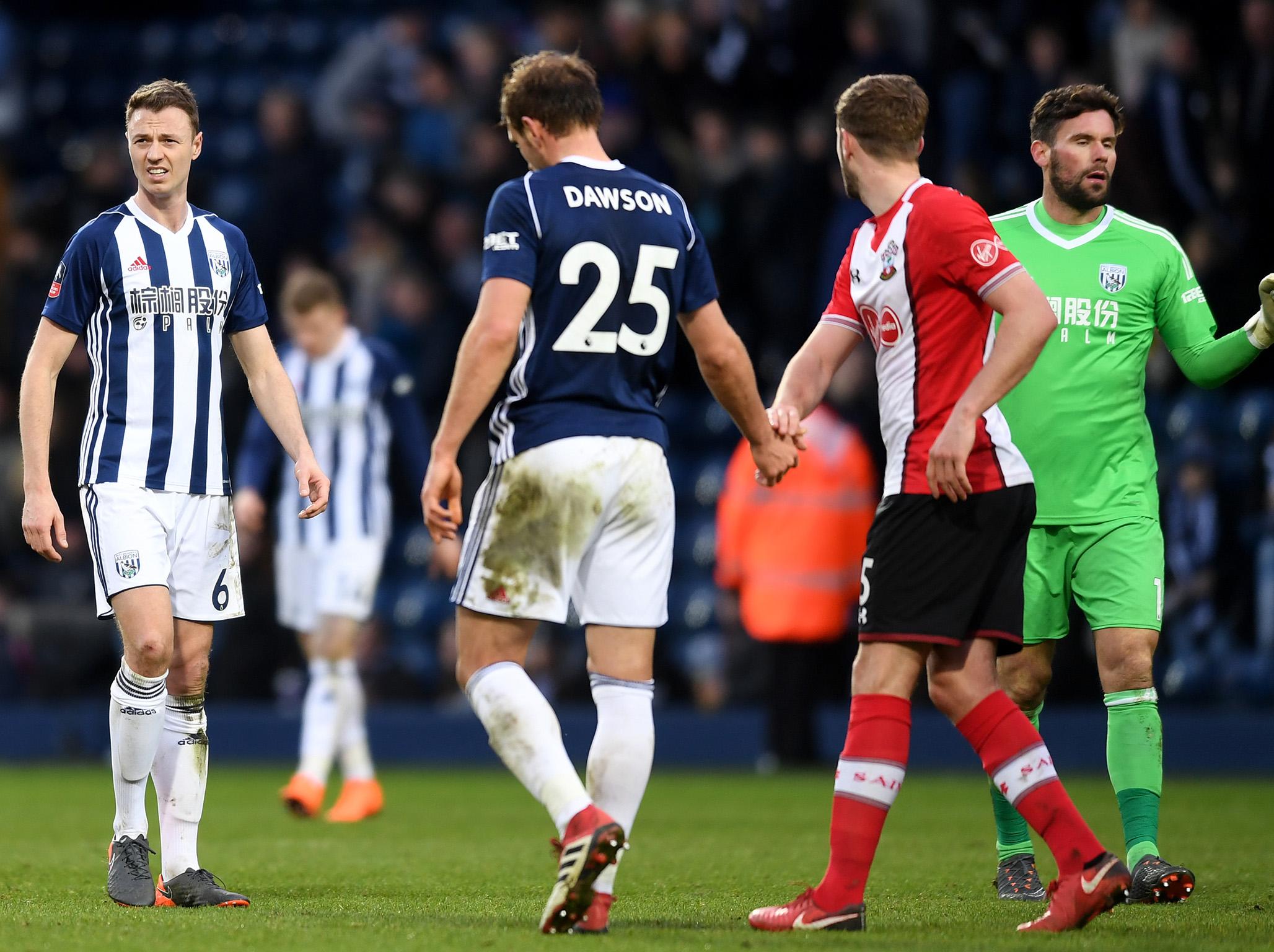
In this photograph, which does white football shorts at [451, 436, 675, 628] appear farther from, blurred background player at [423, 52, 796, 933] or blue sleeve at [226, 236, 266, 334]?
blue sleeve at [226, 236, 266, 334]

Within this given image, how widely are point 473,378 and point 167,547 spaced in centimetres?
132

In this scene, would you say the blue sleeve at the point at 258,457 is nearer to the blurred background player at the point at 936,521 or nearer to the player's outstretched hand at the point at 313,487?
the player's outstretched hand at the point at 313,487

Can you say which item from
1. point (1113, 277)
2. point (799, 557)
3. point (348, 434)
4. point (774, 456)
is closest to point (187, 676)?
point (774, 456)

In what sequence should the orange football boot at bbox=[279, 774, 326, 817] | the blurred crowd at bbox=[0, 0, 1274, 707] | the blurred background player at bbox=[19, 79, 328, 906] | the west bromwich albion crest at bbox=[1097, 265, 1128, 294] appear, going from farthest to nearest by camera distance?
the blurred crowd at bbox=[0, 0, 1274, 707], the orange football boot at bbox=[279, 774, 326, 817], the west bromwich albion crest at bbox=[1097, 265, 1128, 294], the blurred background player at bbox=[19, 79, 328, 906]

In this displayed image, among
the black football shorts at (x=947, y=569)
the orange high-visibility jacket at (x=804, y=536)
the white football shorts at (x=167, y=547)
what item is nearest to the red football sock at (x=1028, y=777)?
the black football shorts at (x=947, y=569)

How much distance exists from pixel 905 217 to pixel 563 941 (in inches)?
80.9

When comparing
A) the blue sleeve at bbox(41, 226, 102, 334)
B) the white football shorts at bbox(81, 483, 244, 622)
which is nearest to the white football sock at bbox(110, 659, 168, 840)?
the white football shorts at bbox(81, 483, 244, 622)

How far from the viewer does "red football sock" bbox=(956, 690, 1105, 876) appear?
470 centimetres

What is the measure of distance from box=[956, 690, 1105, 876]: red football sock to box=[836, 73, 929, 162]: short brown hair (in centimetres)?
148

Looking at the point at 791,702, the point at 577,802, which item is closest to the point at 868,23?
the point at 791,702

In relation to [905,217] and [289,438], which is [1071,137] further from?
[289,438]

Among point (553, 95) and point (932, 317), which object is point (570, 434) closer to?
point (553, 95)

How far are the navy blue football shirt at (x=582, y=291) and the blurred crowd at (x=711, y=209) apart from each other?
711 cm

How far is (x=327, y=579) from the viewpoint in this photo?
29.6 ft
